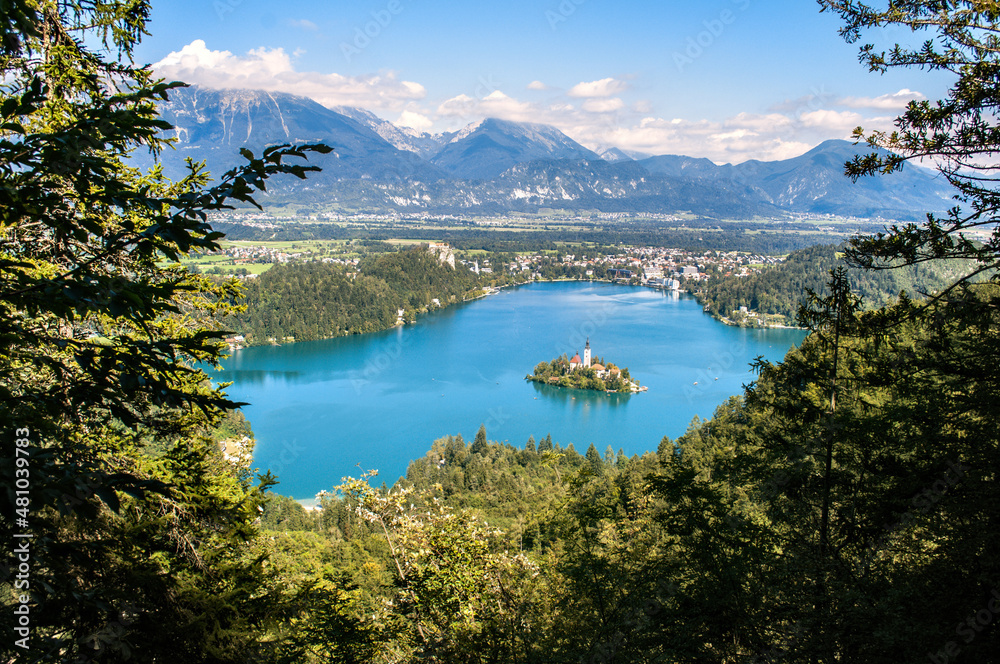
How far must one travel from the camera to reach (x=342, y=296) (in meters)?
57.9

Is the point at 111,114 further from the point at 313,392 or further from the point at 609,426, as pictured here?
the point at 313,392

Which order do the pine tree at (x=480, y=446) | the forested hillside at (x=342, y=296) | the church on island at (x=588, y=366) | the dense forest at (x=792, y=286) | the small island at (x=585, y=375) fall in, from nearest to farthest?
the pine tree at (x=480, y=446), the small island at (x=585, y=375), the church on island at (x=588, y=366), the forested hillside at (x=342, y=296), the dense forest at (x=792, y=286)

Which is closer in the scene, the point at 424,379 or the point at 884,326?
the point at 884,326

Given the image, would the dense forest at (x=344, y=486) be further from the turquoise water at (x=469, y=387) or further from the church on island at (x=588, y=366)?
the church on island at (x=588, y=366)

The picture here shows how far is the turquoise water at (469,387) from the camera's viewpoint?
25781 millimetres

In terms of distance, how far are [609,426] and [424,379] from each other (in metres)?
12.6

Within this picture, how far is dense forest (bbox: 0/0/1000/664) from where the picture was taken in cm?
146

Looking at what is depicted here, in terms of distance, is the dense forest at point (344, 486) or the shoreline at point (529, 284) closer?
A: the dense forest at point (344, 486)

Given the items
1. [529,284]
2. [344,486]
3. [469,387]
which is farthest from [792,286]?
[344,486]

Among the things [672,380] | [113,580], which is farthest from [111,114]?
[672,380]

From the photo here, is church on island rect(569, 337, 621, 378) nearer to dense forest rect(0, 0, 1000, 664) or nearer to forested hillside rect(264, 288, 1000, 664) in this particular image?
forested hillside rect(264, 288, 1000, 664)

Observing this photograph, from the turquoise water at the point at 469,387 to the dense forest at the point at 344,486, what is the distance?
1782cm

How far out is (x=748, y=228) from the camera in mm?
164375

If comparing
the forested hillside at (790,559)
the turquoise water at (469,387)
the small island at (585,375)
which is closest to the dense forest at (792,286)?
the turquoise water at (469,387)
